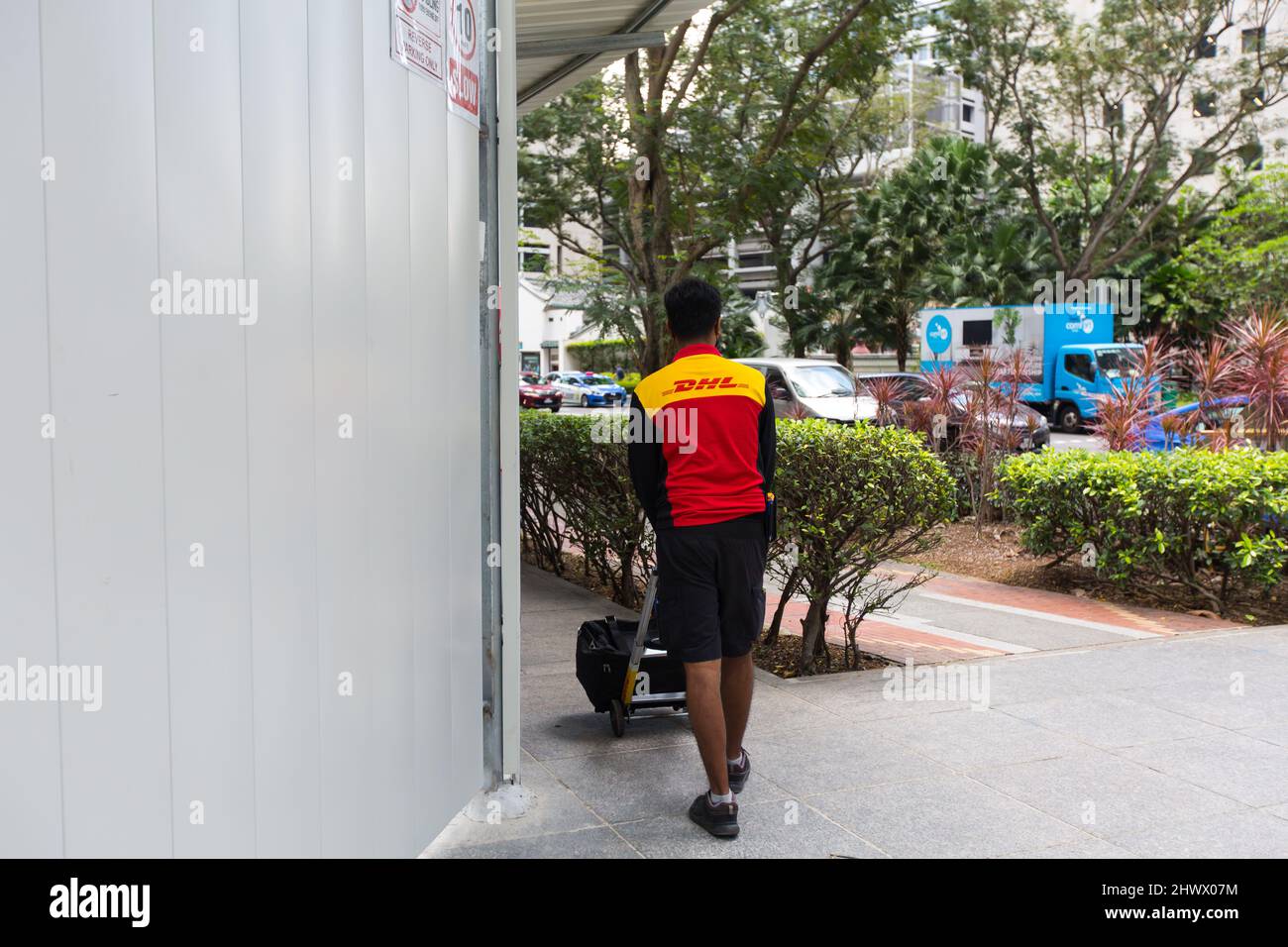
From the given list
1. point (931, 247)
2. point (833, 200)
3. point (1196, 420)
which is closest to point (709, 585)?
point (1196, 420)

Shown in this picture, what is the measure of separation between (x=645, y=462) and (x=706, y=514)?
A: 1.02ft

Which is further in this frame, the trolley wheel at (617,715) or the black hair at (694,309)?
the trolley wheel at (617,715)

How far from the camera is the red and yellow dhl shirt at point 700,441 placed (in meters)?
4.33

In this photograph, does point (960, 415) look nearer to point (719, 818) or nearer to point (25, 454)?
point (719, 818)

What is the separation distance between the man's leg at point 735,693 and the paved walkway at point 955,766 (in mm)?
287

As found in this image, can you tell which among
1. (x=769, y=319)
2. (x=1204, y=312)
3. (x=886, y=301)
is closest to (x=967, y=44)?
(x=886, y=301)

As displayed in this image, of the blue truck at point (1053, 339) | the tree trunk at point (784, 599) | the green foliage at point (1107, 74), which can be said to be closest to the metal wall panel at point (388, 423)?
the tree trunk at point (784, 599)

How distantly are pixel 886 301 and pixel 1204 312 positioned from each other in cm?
1052

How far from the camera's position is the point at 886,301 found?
35.4 meters

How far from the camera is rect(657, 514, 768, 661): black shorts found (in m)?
4.33

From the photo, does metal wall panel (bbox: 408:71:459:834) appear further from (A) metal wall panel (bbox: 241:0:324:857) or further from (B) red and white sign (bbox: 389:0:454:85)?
(A) metal wall panel (bbox: 241:0:324:857)

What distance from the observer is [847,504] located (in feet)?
20.8

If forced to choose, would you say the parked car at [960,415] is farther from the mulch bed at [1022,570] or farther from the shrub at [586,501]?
the shrub at [586,501]
